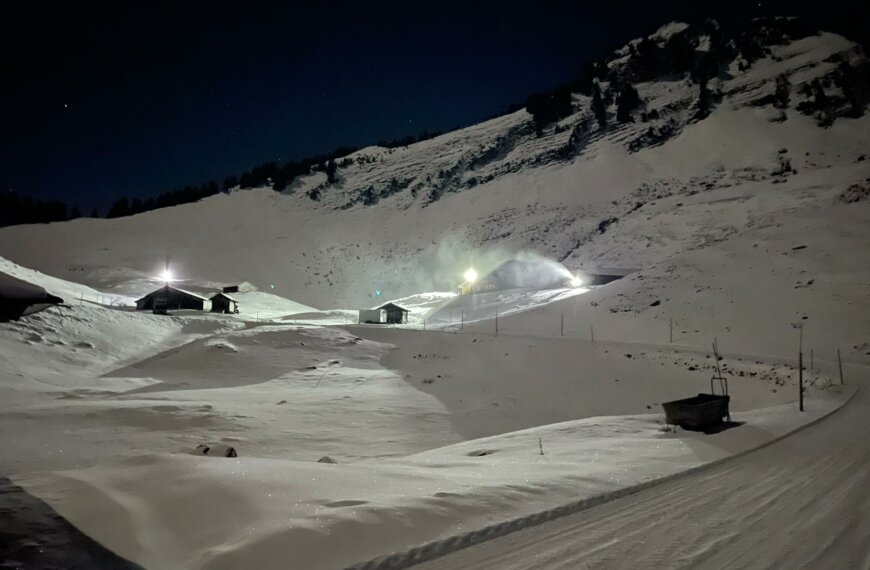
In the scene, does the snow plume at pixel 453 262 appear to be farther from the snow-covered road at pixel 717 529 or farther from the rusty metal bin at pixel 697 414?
the snow-covered road at pixel 717 529

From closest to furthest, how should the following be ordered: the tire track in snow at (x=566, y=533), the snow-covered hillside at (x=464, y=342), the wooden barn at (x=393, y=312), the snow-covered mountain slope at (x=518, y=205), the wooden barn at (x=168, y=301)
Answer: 1. the tire track in snow at (x=566, y=533)
2. the snow-covered hillside at (x=464, y=342)
3. the wooden barn at (x=168, y=301)
4. the wooden barn at (x=393, y=312)
5. the snow-covered mountain slope at (x=518, y=205)

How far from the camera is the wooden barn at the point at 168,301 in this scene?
52.5 meters

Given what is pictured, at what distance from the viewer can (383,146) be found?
171 m

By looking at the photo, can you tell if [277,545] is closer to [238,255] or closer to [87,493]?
[87,493]

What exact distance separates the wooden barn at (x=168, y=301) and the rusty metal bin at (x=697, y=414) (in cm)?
5152

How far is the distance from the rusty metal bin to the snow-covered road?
4391 millimetres

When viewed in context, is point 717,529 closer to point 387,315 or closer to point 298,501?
point 298,501

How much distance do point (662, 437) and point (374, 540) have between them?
32.6 feet

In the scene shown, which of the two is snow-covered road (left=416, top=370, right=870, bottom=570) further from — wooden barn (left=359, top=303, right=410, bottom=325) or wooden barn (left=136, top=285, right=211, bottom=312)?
wooden barn (left=136, top=285, right=211, bottom=312)

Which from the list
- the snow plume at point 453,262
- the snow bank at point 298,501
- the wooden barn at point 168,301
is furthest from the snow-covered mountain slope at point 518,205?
Answer: the snow bank at point 298,501

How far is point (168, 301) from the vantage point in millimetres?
53312

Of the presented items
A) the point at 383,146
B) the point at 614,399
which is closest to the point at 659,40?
the point at 383,146

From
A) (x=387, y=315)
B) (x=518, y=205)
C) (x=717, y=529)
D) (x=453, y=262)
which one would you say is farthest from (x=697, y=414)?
(x=518, y=205)

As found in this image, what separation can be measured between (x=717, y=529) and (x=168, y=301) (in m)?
57.4
